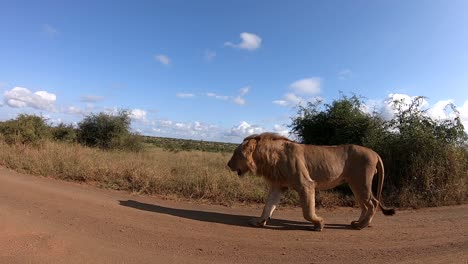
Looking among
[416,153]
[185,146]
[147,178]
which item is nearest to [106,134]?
[147,178]

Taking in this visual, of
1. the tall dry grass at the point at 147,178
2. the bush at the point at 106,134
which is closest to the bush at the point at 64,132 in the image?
the bush at the point at 106,134

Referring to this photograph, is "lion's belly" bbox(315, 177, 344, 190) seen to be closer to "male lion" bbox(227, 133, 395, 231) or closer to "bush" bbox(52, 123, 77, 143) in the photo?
"male lion" bbox(227, 133, 395, 231)

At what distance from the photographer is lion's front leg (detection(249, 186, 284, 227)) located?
7.32m

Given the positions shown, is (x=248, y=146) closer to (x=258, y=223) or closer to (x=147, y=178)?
(x=258, y=223)

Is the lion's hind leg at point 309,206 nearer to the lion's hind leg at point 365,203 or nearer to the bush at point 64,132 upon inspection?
the lion's hind leg at point 365,203

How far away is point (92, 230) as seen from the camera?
6.57 m

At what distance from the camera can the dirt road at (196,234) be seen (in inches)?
217

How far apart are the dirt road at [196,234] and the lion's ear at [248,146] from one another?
138cm

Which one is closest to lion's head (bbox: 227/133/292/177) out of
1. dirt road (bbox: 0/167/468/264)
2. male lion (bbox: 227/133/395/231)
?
male lion (bbox: 227/133/395/231)

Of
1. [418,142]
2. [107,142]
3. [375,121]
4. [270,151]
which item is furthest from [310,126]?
[107,142]

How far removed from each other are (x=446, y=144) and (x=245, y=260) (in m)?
8.98

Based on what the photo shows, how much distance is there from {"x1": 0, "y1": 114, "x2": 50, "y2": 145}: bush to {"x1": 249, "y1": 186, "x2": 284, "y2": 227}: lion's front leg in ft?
58.1

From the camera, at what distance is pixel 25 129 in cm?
2322

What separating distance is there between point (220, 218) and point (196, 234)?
140 cm
